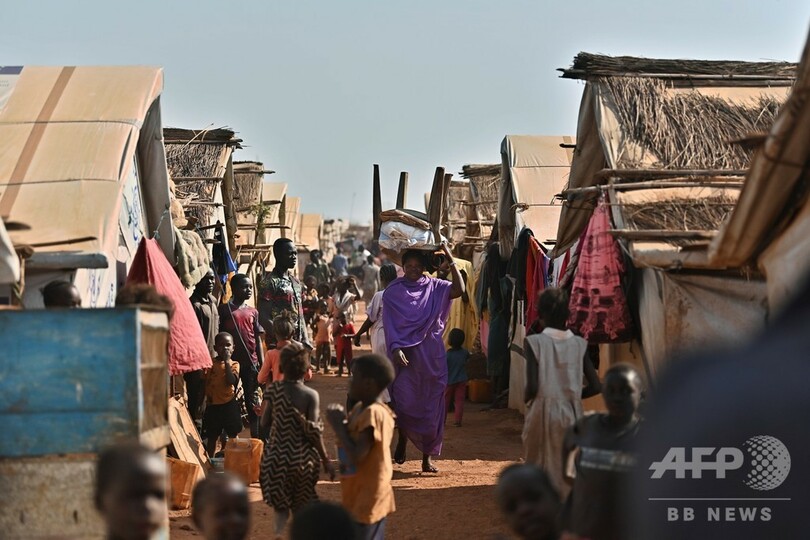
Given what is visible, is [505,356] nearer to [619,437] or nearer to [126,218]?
[126,218]

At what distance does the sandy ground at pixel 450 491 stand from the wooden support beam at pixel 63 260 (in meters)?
2.16

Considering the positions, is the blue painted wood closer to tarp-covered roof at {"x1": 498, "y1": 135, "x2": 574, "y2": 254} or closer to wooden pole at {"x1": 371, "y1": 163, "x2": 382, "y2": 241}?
wooden pole at {"x1": 371, "y1": 163, "x2": 382, "y2": 241}

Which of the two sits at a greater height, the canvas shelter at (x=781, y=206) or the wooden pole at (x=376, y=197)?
the wooden pole at (x=376, y=197)

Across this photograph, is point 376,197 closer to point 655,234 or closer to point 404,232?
point 404,232

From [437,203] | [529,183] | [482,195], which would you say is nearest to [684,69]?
[437,203]

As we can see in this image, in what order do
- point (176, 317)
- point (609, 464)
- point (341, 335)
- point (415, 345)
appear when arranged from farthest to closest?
point (341, 335), point (415, 345), point (176, 317), point (609, 464)

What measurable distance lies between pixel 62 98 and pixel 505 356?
7509 mm

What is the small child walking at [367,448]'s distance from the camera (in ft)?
18.7

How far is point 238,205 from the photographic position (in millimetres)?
20078

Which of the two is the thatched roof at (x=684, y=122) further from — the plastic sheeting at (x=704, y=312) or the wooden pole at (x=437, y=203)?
the wooden pole at (x=437, y=203)

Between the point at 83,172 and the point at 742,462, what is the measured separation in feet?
15.2

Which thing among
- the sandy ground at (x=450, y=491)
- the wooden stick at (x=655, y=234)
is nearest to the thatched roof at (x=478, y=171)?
the sandy ground at (x=450, y=491)

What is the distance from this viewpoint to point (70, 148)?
804cm

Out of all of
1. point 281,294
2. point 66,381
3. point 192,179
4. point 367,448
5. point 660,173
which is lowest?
point 367,448
